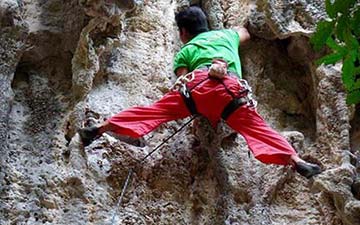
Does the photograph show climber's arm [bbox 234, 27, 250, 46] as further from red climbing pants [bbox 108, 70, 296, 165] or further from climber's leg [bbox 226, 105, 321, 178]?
climber's leg [bbox 226, 105, 321, 178]

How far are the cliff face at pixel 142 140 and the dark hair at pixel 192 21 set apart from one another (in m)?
0.30

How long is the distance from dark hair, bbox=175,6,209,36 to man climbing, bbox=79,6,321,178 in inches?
5.6

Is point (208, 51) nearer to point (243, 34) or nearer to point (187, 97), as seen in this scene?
point (187, 97)

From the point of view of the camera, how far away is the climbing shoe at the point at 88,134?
3.67 meters

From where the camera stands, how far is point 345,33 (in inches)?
77.5

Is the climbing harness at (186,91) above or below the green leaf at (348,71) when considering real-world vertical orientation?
below

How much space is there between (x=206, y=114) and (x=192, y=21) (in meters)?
0.80

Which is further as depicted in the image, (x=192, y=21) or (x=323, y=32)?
(x=192, y=21)

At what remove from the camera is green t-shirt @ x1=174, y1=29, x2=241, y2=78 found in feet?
13.4

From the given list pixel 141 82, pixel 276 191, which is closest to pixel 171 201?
pixel 276 191

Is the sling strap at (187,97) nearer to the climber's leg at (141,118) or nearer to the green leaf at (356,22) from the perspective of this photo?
the climber's leg at (141,118)

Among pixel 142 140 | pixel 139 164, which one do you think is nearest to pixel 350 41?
pixel 139 164

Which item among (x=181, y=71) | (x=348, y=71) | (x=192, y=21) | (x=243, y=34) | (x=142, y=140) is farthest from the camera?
(x=243, y=34)

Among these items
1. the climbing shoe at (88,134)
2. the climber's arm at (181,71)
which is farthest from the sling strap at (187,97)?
the climbing shoe at (88,134)
